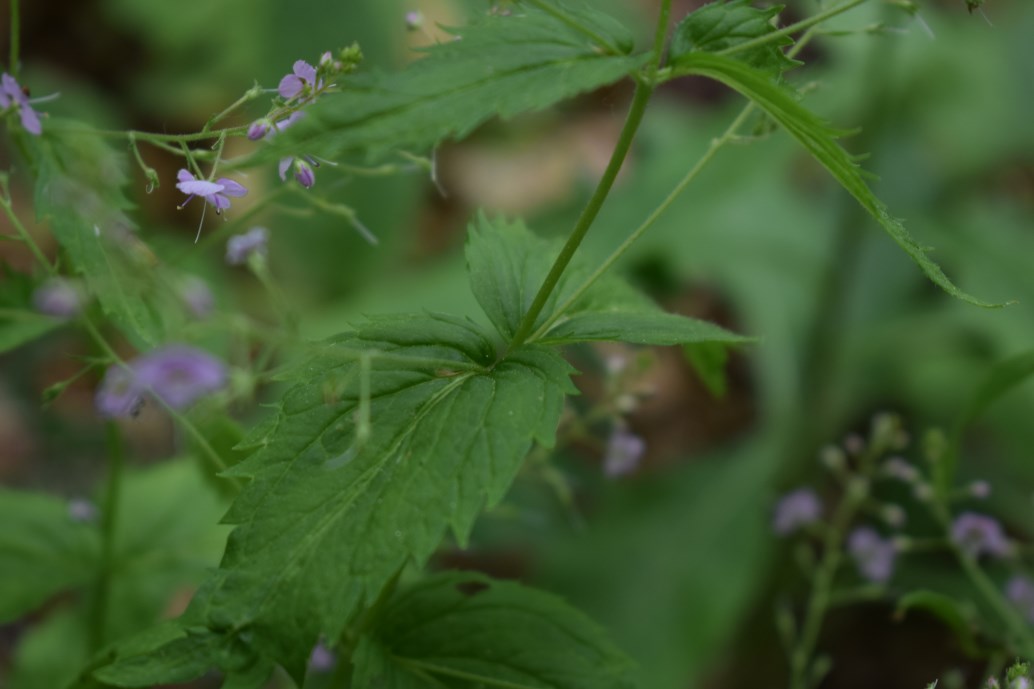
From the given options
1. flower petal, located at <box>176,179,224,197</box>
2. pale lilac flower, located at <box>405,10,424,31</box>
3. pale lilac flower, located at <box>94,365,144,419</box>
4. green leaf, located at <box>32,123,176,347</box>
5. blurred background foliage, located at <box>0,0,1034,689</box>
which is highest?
pale lilac flower, located at <box>405,10,424,31</box>

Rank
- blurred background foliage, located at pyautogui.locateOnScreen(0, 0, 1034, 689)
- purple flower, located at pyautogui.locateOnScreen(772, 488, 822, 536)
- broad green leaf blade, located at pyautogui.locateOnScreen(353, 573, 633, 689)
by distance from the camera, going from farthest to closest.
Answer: blurred background foliage, located at pyautogui.locateOnScreen(0, 0, 1034, 689) < purple flower, located at pyautogui.locateOnScreen(772, 488, 822, 536) < broad green leaf blade, located at pyautogui.locateOnScreen(353, 573, 633, 689)

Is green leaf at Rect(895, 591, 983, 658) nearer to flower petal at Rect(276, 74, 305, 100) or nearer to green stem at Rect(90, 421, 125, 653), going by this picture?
flower petal at Rect(276, 74, 305, 100)

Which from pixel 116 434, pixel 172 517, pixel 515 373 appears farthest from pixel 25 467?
pixel 515 373

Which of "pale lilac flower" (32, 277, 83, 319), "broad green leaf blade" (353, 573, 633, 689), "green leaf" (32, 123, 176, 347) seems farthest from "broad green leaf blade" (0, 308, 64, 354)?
"broad green leaf blade" (353, 573, 633, 689)

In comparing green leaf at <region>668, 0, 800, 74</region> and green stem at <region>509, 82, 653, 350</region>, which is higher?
green leaf at <region>668, 0, 800, 74</region>

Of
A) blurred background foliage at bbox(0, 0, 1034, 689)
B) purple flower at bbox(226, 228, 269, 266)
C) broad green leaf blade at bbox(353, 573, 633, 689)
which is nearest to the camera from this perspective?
broad green leaf blade at bbox(353, 573, 633, 689)

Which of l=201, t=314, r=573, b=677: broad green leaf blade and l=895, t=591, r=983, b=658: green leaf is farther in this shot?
l=895, t=591, r=983, b=658: green leaf
